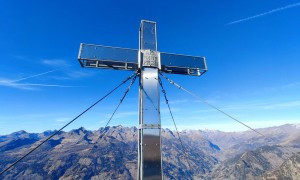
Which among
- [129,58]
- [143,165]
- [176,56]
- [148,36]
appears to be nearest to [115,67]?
[129,58]

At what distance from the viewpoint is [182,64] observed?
1000 cm

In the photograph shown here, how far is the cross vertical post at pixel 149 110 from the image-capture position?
8094 millimetres

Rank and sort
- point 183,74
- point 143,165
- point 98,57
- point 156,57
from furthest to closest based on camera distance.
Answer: point 183,74 < point 156,57 < point 98,57 < point 143,165

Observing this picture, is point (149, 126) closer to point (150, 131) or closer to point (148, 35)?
point (150, 131)

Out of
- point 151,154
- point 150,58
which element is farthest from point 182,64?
point 151,154

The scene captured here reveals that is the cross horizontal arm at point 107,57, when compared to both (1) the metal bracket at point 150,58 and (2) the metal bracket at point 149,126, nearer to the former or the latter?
(1) the metal bracket at point 150,58

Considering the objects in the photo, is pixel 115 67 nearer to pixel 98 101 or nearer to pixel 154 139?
pixel 98 101

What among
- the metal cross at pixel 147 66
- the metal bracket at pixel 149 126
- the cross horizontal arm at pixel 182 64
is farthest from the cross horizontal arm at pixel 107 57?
the metal bracket at pixel 149 126

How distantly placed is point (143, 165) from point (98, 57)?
4.56 meters

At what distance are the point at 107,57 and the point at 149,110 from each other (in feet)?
9.06

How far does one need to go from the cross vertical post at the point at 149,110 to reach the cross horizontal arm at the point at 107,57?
0.42 metres

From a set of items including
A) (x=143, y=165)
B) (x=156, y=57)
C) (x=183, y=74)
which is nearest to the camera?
(x=143, y=165)

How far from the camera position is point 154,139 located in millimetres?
8375

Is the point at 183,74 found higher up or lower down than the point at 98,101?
higher up
